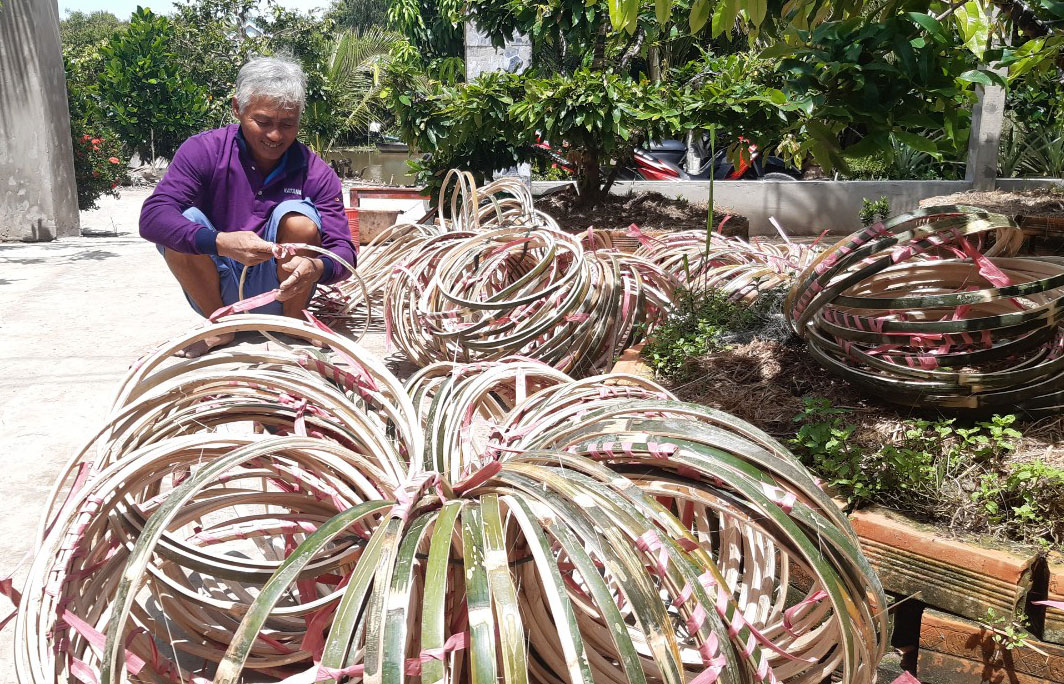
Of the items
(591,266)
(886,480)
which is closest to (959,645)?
(886,480)

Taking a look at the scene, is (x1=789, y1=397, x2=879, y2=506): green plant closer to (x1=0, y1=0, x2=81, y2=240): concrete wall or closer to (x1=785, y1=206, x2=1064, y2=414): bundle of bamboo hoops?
(x1=785, y1=206, x2=1064, y2=414): bundle of bamboo hoops

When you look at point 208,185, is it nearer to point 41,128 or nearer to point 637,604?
point 637,604

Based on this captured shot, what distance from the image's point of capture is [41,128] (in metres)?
9.07

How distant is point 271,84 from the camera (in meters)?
3.08

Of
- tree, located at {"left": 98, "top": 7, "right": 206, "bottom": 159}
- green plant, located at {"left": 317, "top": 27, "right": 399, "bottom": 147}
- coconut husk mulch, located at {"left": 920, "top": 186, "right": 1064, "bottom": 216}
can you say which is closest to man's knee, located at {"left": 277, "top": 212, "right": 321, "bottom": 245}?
coconut husk mulch, located at {"left": 920, "top": 186, "right": 1064, "bottom": 216}

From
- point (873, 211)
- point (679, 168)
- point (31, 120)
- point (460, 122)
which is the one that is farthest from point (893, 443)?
point (679, 168)

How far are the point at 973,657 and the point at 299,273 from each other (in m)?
2.31

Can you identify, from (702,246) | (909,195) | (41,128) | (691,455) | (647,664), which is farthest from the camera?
(909,195)

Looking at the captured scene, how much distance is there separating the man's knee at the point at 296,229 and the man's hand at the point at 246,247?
0.32 metres

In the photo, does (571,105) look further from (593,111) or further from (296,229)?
(296,229)

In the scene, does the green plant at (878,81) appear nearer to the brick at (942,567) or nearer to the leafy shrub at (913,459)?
the leafy shrub at (913,459)

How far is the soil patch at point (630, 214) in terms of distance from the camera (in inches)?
277

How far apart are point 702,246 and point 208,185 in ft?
7.88

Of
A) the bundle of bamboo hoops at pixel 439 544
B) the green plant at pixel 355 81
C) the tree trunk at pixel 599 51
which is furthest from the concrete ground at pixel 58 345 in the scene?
the green plant at pixel 355 81
